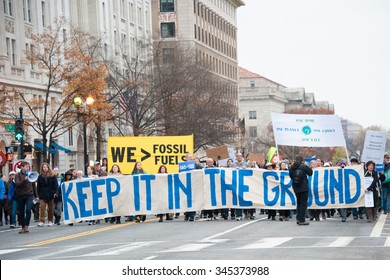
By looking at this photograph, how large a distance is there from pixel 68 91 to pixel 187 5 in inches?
2541

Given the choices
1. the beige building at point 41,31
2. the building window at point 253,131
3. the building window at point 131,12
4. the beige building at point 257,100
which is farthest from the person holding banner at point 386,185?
the beige building at point 257,100

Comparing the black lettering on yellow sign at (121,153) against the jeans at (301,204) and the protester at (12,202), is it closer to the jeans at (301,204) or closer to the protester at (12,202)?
the protester at (12,202)

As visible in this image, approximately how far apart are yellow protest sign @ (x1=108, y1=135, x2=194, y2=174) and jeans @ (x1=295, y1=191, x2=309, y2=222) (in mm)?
8676

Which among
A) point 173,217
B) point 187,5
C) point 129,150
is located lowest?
point 173,217

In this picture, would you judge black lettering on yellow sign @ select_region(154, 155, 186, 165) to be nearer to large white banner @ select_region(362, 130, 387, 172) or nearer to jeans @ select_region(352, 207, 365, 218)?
large white banner @ select_region(362, 130, 387, 172)

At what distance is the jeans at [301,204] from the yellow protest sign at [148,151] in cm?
868

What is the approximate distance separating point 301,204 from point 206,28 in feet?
313

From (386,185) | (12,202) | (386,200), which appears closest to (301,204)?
(386,185)

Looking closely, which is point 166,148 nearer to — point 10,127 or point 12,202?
point 12,202
